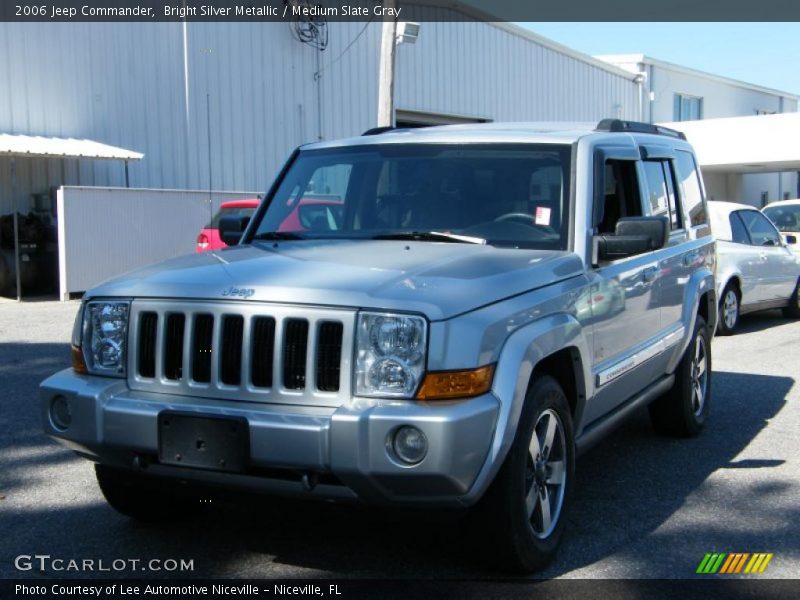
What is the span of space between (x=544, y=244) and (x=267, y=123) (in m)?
17.3

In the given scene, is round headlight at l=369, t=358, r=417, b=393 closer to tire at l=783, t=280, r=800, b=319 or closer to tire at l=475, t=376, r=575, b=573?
tire at l=475, t=376, r=575, b=573

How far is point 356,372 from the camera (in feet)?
11.3

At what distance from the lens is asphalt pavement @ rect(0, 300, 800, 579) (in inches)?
159

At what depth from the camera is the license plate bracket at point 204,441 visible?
3475mm

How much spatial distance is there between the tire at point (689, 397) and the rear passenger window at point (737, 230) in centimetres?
560

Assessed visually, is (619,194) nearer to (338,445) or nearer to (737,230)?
(338,445)

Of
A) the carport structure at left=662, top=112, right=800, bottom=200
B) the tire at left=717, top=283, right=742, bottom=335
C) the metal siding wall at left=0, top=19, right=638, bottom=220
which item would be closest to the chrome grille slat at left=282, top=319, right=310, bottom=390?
the tire at left=717, top=283, right=742, bottom=335

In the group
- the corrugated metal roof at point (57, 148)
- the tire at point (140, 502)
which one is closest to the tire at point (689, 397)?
the tire at point (140, 502)

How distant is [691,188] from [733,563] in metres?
3.24

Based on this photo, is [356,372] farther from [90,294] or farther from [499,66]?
[499,66]

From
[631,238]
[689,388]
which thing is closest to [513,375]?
[631,238]

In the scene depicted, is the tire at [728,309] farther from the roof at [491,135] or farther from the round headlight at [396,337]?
the round headlight at [396,337]

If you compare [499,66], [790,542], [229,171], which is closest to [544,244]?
[790,542]

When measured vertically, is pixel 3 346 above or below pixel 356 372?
below
